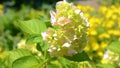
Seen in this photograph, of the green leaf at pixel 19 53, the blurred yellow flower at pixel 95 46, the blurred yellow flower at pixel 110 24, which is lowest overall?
the green leaf at pixel 19 53

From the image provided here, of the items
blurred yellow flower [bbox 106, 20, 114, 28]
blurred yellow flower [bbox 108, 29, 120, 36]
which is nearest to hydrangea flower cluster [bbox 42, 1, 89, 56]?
blurred yellow flower [bbox 108, 29, 120, 36]

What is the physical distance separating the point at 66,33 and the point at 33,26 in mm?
155

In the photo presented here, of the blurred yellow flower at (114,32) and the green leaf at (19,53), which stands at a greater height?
the blurred yellow flower at (114,32)

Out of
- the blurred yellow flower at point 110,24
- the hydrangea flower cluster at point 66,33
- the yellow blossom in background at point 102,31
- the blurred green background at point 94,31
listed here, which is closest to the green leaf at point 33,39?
the hydrangea flower cluster at point 66,33

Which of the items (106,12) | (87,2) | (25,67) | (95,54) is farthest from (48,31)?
(87,2)

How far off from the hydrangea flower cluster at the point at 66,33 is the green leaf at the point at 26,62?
0.07 meters

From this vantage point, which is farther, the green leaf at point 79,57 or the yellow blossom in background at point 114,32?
the yellow blossom in background at point 114,32

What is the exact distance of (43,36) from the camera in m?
1.23

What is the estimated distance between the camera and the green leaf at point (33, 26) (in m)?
1.30

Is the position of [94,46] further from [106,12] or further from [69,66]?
[69,66]

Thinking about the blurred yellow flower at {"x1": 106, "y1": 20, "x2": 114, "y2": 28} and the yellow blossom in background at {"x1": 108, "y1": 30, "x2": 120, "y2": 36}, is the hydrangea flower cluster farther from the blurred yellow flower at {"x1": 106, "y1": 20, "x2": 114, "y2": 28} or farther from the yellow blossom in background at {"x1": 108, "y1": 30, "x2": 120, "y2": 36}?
the blurred yellow flower at {"x1": 106, "y1": 20, "x2": 114, "y2": 28}

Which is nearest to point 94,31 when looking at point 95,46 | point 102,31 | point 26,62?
point 95,46

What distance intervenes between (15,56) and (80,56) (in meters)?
0.23

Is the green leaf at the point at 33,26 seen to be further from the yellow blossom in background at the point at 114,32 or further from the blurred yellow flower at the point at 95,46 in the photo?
the yellow blossom in background at the point at 114,32
